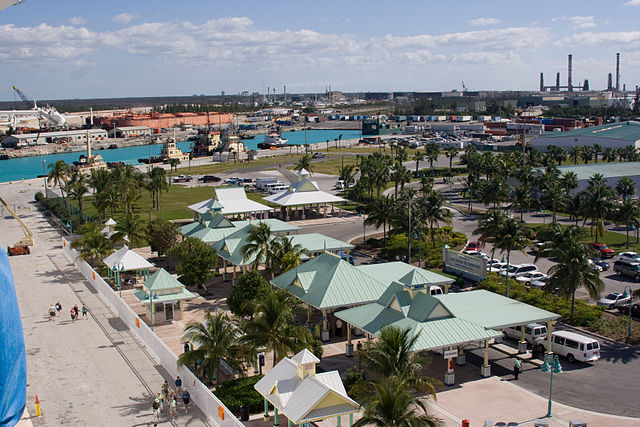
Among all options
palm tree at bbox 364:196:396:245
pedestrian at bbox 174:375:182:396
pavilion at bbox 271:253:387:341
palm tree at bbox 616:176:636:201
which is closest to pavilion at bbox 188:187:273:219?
palm tree at bbox 364:196:396:245

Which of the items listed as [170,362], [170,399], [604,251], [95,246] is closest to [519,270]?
[604,251]

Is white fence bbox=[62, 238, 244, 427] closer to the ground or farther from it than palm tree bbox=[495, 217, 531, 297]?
closer to the ground

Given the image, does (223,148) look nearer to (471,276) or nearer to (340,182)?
(340,182)

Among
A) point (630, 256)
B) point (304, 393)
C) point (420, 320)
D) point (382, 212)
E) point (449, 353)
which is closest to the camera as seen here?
point (304, 393)

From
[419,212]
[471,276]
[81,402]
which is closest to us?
[81,402]

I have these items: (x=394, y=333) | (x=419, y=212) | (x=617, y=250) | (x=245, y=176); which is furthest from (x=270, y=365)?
(x=245, y=176)

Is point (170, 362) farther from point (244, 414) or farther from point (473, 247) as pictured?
point (473, 247)

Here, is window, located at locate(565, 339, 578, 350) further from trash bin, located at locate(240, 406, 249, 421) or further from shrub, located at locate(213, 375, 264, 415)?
trash bin, located at locate(240, 406, 249, 421)
